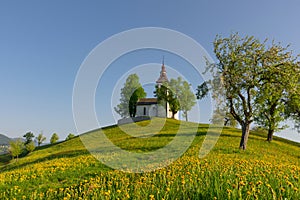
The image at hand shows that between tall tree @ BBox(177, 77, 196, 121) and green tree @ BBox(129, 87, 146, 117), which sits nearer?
tall tree @ BBox(177, 77, 196, 121)

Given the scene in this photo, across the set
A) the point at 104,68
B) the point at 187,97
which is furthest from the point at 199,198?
the point at 187,97

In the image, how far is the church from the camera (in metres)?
77.1

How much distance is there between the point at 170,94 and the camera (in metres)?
75.1

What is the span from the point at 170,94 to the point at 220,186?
6874cm

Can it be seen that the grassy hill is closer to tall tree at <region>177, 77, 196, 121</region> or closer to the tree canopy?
the tree canopy

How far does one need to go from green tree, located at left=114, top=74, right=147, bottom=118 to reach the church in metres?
2.15

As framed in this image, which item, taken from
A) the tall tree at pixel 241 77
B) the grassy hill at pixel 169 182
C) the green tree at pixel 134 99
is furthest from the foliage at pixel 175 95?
the grassy hill at pixel 169 182

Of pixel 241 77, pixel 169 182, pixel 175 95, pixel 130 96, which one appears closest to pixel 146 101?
pixel 130 96

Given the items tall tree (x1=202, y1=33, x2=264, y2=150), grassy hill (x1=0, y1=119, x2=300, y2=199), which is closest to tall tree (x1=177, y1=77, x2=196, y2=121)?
tall tree (x1=202, y1=33, x2=264, y2=150)

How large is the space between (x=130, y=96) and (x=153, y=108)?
344 inches

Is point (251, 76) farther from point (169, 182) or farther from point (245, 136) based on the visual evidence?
point (169, 182)

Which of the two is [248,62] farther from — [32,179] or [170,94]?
[170,94]

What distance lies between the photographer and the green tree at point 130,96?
7375 centimetres

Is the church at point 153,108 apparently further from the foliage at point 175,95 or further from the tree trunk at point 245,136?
the tree trunk at point 245,136
